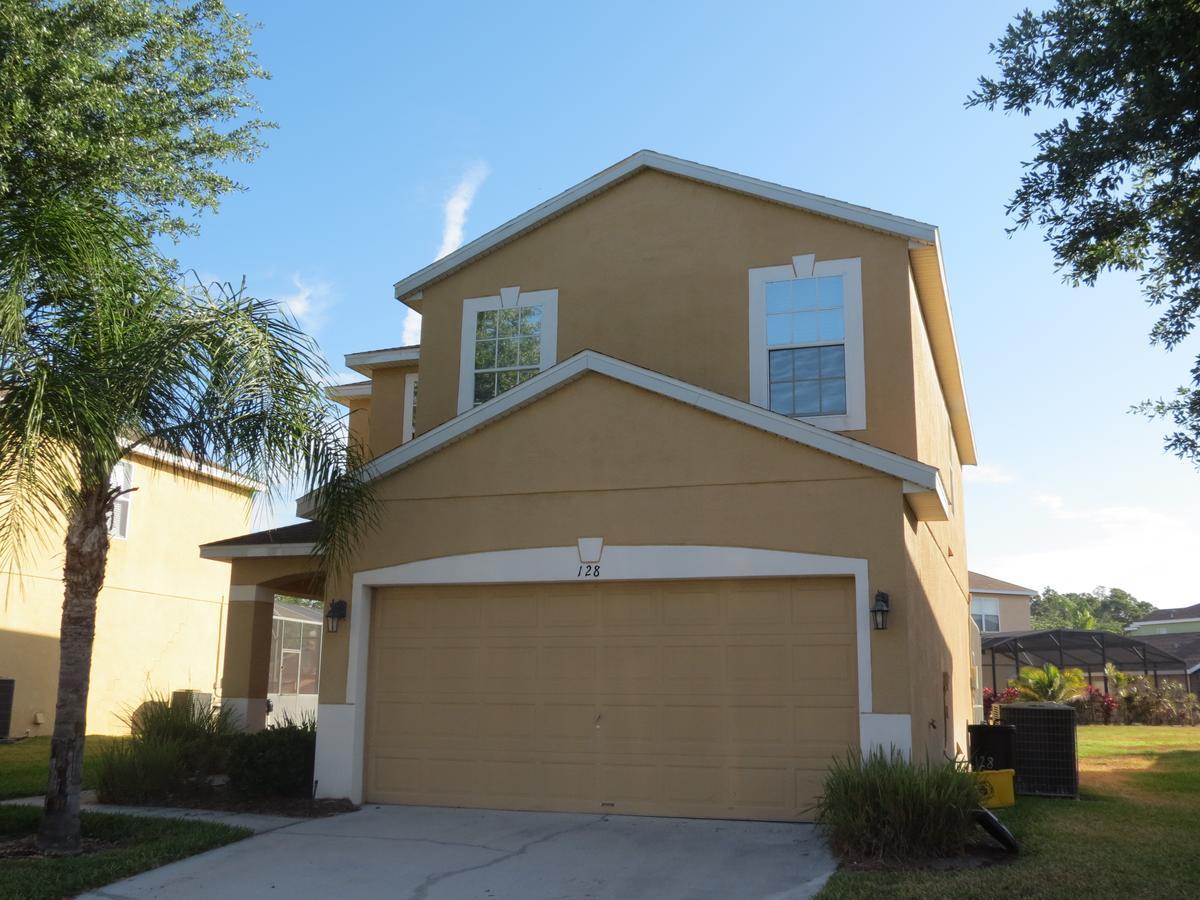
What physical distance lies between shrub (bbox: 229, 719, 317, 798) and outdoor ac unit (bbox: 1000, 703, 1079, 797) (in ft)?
29.3

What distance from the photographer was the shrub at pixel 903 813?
914 centimetres

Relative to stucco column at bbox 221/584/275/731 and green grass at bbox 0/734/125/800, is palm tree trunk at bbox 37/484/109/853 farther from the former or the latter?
stucco column at bbox 221/584/275/731

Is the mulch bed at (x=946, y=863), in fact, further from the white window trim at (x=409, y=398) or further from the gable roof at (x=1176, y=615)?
the gable roof at (x=1176, y=615)

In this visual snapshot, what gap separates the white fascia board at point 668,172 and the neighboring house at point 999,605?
40.9 meters

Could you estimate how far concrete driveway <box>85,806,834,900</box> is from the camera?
8.68 metres

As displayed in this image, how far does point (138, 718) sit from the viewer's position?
14.3 metres

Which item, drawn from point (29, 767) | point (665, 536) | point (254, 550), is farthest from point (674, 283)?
point (29, 767)

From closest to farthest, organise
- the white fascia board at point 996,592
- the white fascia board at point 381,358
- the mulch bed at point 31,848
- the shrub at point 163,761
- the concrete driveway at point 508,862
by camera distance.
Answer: the concrete driveway at point 508,862, the mulch bed at point 31,848, the shrub at point 163,761, the white fascia board at point 381,358, the white fascia board at point 996,592

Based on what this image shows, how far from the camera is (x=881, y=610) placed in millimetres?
10609

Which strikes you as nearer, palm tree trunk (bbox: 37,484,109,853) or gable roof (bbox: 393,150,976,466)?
palm tree trunk (bbox: 37,484,109,853)

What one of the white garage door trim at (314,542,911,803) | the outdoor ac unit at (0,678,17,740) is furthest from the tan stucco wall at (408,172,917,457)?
the outdoor ac unit at (0,678,17,740)

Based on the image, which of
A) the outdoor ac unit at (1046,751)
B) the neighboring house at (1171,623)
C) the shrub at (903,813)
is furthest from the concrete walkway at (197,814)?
the neighboring house at (1171,623)

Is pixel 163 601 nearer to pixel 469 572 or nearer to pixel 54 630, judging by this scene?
pixel 54 630

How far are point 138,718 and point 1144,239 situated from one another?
13.4 meters
